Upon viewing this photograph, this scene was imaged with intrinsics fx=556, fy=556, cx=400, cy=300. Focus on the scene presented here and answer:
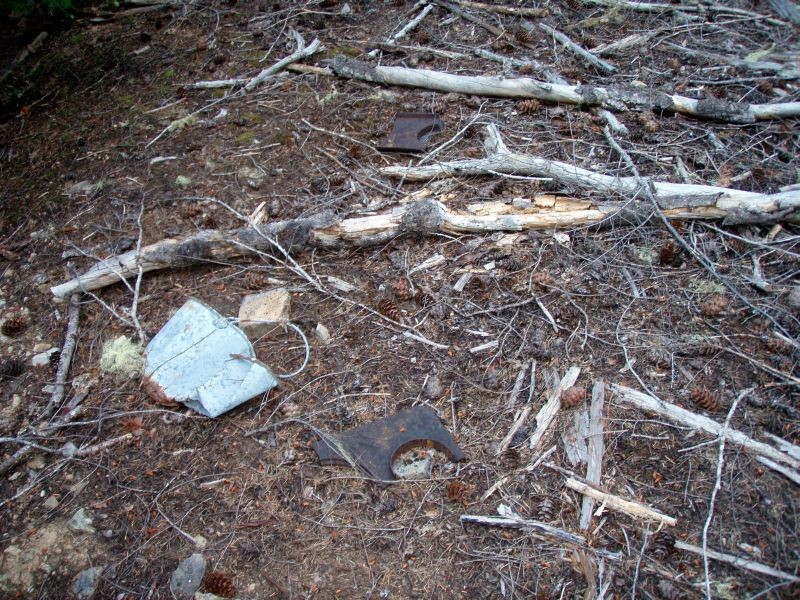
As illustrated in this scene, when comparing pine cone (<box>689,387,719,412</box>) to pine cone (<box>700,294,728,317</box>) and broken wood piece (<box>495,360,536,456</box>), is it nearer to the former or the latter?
pine cone (<box>700,294,728,317</box>)

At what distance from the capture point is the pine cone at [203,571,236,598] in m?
2.29

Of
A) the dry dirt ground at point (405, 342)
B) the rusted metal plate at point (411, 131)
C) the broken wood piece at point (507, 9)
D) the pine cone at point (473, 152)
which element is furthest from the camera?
the broken wood piece at point (507, 9)

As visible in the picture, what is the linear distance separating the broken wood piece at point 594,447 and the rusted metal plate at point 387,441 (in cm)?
57

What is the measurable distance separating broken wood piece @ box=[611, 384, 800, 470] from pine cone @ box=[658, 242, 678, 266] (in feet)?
3.04

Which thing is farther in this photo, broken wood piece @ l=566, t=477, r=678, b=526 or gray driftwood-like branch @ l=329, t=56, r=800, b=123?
gray driftwood-like branch @ l=329, t=56, r=800, b=123

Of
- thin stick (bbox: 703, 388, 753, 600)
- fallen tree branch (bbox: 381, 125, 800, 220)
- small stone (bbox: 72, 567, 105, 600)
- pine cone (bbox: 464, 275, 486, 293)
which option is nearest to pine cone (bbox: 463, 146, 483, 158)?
fallen tree branch (bbox: 381, 125, 800, 220)

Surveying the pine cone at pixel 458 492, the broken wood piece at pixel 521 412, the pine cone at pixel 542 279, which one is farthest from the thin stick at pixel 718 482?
the pine cone at pixel 542 279

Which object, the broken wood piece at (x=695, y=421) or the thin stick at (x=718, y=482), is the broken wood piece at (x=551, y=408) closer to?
the broken wood piece at (x=695, y=421)

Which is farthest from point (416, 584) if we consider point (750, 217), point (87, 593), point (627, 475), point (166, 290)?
point (750, 217)

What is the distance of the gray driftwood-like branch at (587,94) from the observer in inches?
161

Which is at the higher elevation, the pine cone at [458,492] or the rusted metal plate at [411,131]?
the rusted metal plate at [411,131]

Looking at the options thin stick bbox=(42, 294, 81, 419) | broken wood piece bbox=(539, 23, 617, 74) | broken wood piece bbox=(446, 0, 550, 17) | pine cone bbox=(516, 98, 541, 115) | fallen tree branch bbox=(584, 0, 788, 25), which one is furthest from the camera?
broken wood piece bbox=(446, 0, 550, 17)

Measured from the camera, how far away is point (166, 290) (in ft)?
11.6

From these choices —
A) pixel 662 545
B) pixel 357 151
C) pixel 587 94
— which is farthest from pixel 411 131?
pixel 662 545
